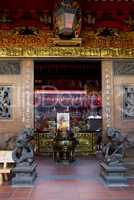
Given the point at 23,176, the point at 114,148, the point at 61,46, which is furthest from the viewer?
the point at 61,46

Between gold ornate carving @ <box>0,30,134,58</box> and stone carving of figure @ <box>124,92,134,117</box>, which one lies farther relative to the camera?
stone carving of figure @ <box>124,92,134,117</box>

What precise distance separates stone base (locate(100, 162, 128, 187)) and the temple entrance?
18.8ft

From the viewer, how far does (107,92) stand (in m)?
9.96

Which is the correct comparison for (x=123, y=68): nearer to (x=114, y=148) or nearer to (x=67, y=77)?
(x=114, y=148)

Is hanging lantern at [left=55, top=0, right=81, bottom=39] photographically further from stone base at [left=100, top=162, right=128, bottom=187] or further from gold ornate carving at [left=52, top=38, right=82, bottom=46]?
stone base at [left=100, top=162, right=128, bottom=187]

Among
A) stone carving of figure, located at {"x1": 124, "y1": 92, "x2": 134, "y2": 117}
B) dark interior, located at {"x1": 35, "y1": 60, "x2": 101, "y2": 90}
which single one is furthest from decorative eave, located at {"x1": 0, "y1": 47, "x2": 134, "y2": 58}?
dark interior, located at {"x1": 35, "y1": 60, "x2": 101, "y2": 90}

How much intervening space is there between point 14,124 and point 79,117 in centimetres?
527

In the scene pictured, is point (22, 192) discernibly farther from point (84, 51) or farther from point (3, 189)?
point (84, 51)

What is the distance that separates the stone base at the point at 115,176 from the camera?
7.97m

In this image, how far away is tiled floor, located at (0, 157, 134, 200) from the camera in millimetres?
6953

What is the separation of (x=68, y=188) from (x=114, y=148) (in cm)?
128

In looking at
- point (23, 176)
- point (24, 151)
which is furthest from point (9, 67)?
point (23, 176)

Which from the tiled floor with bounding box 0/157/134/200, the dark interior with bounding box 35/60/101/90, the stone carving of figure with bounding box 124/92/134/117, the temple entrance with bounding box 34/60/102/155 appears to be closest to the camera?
the tiled floor with bounding box 0/157/134/200

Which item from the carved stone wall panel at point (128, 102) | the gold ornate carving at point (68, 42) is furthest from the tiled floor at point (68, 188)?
the gold ornate carving at point (68, 42)
